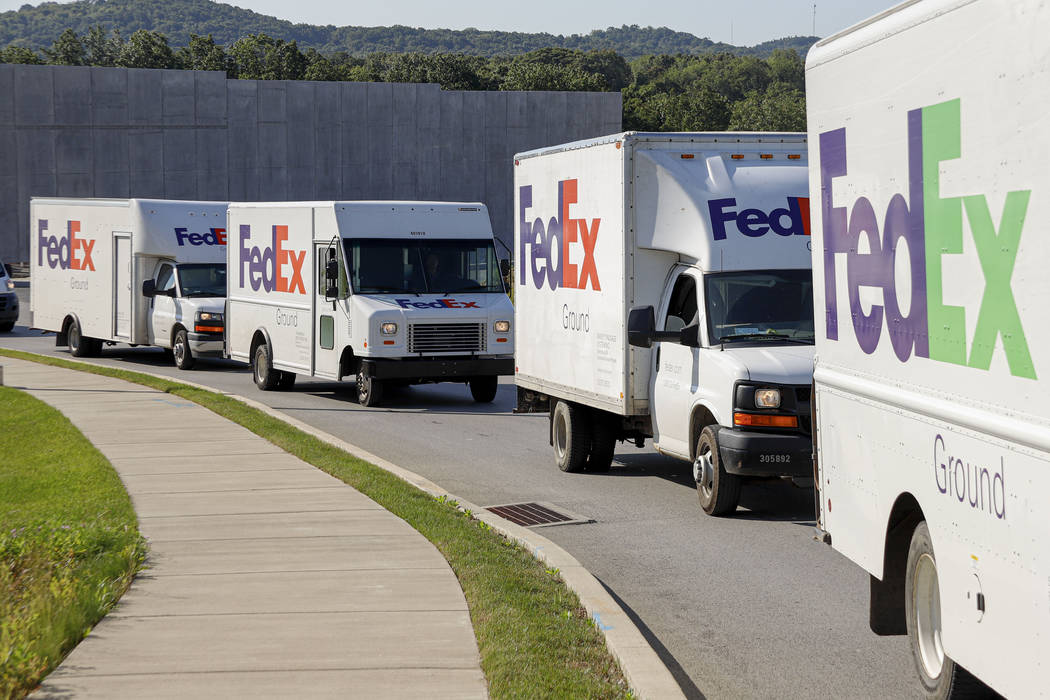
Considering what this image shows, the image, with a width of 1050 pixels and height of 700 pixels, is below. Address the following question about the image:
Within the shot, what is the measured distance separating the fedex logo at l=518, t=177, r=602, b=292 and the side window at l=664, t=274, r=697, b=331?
0.87m

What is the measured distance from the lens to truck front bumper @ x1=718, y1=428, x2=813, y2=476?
35.2ft

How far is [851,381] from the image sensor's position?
22.7 ft

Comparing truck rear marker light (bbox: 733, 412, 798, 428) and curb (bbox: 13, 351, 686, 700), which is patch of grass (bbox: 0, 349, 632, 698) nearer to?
curb (bbox: 13, 351, 686, 700)

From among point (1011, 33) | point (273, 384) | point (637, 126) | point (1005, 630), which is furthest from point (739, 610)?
point (637, 126)

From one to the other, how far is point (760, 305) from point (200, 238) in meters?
17.6

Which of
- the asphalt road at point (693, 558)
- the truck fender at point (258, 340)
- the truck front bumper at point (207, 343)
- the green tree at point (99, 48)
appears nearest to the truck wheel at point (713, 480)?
the asphalt road at point (693, 558)

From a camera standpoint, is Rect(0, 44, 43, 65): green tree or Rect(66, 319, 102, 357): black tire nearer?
Rect(66, 319, 102, 357): black tire

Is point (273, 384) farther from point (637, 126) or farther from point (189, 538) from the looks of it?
point (637, 126)

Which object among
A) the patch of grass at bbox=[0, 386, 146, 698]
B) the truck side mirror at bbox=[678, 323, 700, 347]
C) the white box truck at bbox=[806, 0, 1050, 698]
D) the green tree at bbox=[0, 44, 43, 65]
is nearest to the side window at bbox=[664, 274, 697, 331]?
the truck side mirror at bbox=[678, 323, 700, 347]

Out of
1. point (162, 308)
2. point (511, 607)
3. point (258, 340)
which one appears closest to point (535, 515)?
point (511, 607)

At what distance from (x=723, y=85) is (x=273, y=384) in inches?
6992

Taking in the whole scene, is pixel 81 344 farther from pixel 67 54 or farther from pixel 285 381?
pixel 67 54

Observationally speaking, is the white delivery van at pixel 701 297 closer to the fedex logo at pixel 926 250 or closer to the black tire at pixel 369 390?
the fedex logo at pixel 926 250

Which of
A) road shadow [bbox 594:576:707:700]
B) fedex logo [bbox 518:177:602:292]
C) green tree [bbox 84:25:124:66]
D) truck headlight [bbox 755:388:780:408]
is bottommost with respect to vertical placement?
road shadow [bbox 594:576:707:700]
